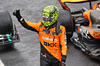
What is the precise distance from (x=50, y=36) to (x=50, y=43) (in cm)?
14

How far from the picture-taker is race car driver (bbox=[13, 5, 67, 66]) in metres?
5.51

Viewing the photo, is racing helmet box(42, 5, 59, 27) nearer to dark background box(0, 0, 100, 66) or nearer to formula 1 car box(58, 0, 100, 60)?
formula 1 car box(58, 0, 100, 60)

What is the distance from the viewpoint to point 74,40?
30.1 ft

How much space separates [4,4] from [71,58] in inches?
253

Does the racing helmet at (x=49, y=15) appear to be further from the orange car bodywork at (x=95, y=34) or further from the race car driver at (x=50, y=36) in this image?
the orange car bodywork at (x=95, y=34)

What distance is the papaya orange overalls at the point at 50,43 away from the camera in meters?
5.64

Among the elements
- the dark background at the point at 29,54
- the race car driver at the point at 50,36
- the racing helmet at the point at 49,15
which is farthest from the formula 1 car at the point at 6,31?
the racing helmet at the point at 49,15

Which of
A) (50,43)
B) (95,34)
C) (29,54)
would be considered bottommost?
(29,54)

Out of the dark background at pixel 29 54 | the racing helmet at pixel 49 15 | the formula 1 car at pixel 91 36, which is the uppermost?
the racing helmet at pixel 49 15

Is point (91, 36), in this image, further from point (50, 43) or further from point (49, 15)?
point (49, 15)

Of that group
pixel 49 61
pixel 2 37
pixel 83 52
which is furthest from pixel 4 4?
pixel 49 61

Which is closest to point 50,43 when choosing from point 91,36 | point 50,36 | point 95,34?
point 50,36

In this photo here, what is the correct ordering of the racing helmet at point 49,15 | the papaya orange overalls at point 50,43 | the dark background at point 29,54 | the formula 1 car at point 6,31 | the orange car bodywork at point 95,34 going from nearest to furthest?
1. the racing helmet at point 49,15
2. the papaya orange overalls at point 50,43
3. the orange car bodywork at point 95,34
4. the dark background at point 29,54
5. the formula 1 car at point 6,31

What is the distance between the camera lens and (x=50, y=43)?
18.7 feet
